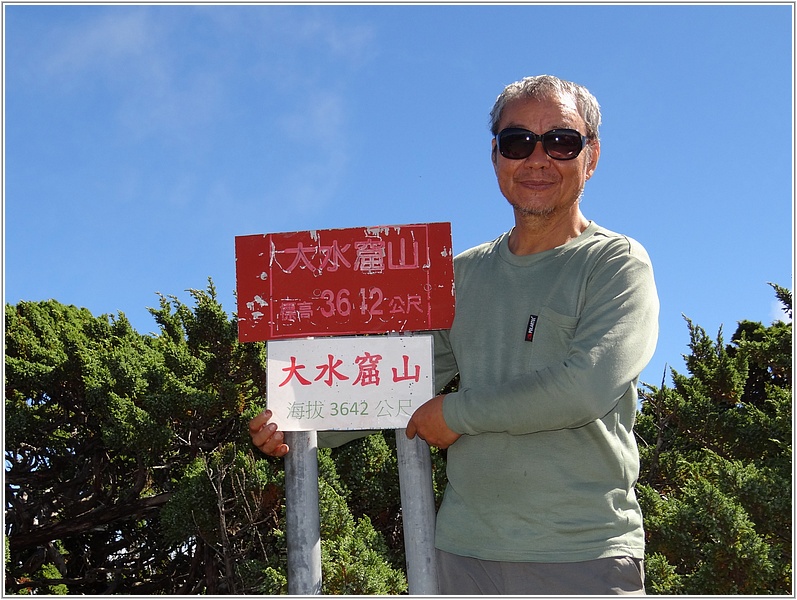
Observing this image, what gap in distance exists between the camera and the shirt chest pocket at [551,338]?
2.15 metres

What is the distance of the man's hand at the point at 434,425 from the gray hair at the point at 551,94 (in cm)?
88

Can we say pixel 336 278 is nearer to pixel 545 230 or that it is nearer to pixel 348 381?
pixel 348 381

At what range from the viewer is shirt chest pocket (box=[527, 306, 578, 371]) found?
215 centimetres

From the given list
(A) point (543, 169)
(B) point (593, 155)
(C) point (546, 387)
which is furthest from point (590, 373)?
(B) point (593, 155)

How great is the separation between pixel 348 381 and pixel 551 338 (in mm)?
758

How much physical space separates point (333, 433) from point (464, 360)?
67 centimetres

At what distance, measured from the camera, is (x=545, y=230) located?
2383mm

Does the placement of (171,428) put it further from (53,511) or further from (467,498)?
(467,498)

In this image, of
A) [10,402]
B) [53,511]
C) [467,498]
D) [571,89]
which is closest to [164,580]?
[53,511]

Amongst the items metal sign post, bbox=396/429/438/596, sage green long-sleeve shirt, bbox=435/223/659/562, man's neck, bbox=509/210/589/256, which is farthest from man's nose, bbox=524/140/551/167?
metal sign post, bbox=396/429/438/596

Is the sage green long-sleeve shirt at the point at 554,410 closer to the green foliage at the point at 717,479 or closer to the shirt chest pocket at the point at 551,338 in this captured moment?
the shirt chest pocket at the point at 551,338

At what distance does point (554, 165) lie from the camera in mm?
2352

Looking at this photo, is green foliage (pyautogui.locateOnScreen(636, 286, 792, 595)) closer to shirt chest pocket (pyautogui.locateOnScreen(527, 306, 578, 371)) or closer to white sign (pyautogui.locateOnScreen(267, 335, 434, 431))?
white sign (pyautogui.locateOnScreen(267, 335, 434, 431))

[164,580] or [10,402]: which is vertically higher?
[10,402]
